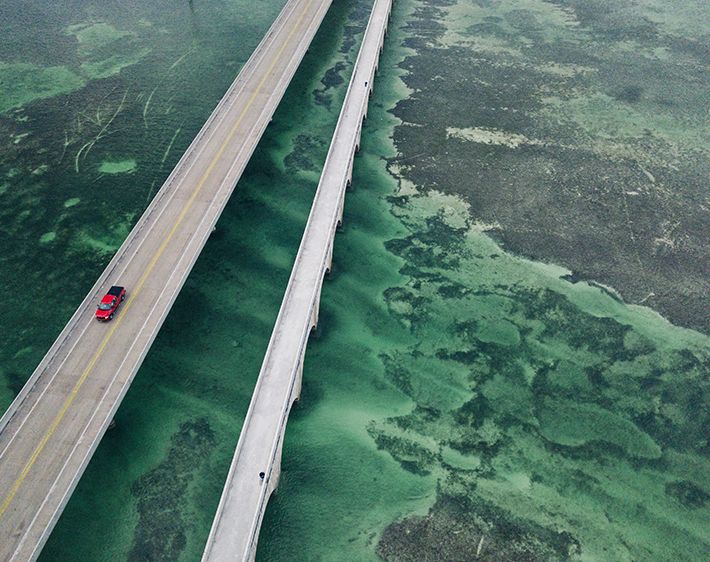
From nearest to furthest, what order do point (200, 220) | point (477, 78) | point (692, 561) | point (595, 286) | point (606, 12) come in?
point (692, 561)
point (200, 220)
point (595, 286)
point (477, 78)
point (606, 12)

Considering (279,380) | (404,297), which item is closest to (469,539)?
(279,380)

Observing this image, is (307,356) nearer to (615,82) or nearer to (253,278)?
(253,278)

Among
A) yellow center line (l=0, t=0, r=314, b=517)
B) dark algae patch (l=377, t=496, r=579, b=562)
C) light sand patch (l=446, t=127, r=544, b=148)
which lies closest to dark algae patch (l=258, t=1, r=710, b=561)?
dark algae patch (l=377, t=496, r=579, b=562)

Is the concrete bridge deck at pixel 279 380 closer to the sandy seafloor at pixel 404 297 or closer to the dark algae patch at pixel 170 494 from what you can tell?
the sandy seafloor at pixel 404 297

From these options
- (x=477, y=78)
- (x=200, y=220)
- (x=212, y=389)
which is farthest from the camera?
(x=477, y=78)

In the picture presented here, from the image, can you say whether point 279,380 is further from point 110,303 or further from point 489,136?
point 489,136

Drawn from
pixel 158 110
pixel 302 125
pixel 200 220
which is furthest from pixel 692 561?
pixel 158 110

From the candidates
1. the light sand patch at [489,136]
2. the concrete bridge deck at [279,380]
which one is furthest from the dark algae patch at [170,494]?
the light sand patch at [489,136]
